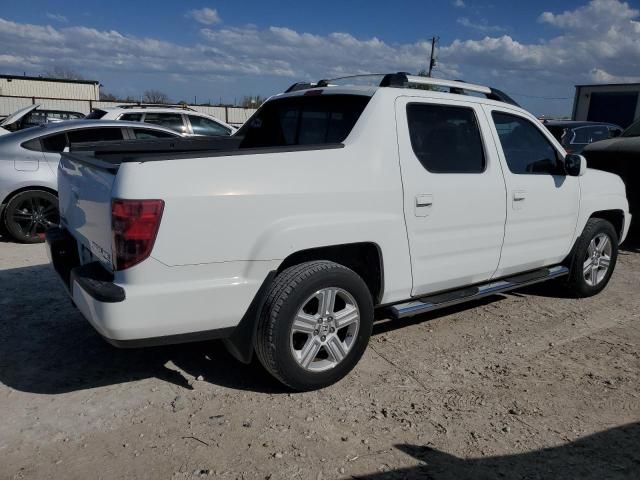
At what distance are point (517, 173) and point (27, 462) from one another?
386cm

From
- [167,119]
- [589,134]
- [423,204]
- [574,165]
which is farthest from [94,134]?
[589,134]

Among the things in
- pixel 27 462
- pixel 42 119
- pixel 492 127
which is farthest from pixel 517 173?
pixel 42 119

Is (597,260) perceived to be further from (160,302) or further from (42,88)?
(42,88)

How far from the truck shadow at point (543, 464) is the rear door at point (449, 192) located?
4.25 ft

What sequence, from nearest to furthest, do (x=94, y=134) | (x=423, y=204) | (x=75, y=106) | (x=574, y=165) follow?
(x=423, y=204)
(x=574, y=165)
(x=94, y=134)
(x=75, y=106)

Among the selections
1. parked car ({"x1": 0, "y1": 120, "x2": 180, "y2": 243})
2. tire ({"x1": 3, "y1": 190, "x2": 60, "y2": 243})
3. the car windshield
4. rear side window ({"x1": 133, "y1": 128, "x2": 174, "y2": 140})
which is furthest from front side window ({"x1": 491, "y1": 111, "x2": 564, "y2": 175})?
tire ({"x1": 3, "y1": 190, "x2": 60, "y2": 243})

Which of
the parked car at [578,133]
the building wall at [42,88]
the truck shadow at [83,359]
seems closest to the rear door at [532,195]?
the truck shadow at [83,359]

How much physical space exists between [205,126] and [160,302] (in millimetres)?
10248

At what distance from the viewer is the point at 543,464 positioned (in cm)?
287

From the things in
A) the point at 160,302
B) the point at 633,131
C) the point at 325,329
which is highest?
the point at 633,131

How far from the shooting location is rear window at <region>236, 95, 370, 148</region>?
151 inches

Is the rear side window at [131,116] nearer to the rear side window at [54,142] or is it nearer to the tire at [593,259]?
the rear side window at [54,142]

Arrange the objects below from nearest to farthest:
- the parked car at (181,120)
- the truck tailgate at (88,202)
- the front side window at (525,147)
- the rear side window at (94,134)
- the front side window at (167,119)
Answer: the truck tailgate at (88,202) < the front side window at (525,147) < the rear side window at (94,134) < the parked car at (181,120) < the front side window at (167,119)

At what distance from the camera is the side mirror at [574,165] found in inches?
191
